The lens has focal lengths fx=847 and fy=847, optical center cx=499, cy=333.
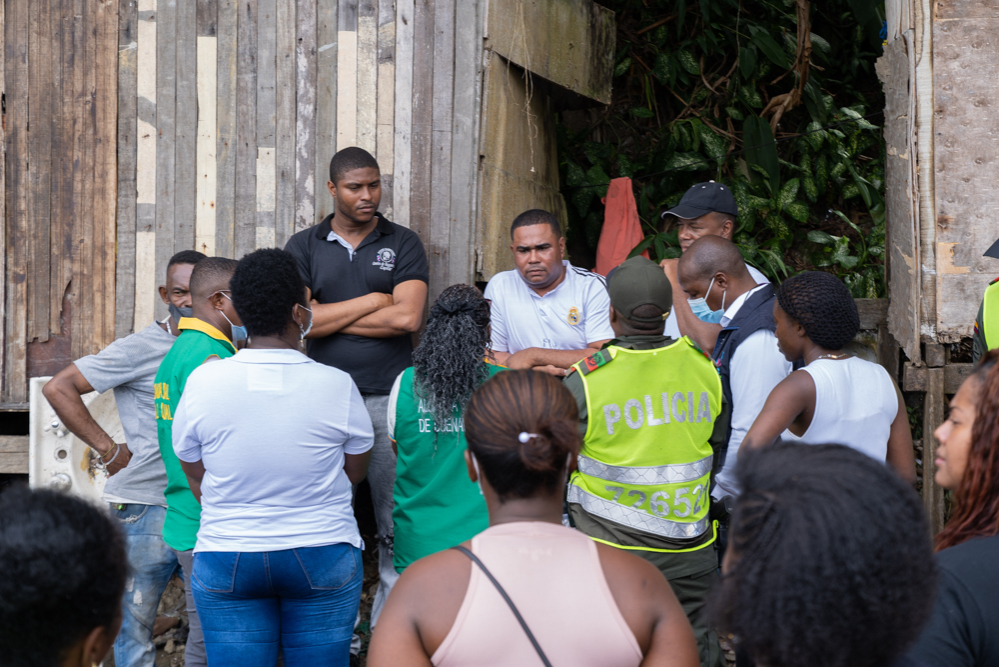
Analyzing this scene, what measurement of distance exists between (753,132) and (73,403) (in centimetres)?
549

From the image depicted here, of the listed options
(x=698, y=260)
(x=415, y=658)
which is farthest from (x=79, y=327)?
(x=415, y=658)

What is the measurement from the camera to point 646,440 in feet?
9.41

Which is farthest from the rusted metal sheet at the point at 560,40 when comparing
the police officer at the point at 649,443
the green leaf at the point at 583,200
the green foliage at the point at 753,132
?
the police officer at the point at 649,443

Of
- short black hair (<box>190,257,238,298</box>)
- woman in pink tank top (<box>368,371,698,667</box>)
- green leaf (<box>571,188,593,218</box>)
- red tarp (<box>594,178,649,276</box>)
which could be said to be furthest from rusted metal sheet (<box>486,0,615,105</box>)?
woman in pink tank top (<box>368,371,698,667</box>)

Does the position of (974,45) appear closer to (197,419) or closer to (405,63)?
(405,63)

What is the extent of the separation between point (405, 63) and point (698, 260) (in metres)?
2.16

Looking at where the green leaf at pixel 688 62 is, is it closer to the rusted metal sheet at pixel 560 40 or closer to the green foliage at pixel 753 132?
the green foliage at pixel 753 132

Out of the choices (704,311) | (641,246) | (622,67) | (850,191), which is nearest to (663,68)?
(622,67)

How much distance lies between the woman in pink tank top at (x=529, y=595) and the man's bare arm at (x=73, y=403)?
7.99ft

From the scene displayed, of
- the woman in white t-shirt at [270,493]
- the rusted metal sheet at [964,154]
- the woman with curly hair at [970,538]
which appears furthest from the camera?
the rusted metal sheet at [964,154]

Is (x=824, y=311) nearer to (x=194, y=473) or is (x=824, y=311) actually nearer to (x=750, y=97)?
(x=194, y=473)

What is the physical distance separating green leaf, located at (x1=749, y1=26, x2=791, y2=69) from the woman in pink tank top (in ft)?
19.6

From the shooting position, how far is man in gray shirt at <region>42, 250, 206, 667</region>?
358 centimetres

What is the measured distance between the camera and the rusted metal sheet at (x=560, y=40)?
5.04 m
